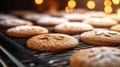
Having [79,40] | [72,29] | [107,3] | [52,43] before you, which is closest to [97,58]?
[52,43]

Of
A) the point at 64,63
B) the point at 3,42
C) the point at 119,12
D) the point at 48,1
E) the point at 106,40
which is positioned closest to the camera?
the point at 64,63

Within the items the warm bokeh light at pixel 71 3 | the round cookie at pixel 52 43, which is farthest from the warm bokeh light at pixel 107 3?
the round cookie at pixel 52 43

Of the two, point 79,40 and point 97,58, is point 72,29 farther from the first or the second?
point 97,58

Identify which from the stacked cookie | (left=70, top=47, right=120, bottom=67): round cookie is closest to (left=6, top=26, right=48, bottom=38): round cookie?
the stacked cookie

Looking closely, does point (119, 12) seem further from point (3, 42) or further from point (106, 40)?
point (3, 42)

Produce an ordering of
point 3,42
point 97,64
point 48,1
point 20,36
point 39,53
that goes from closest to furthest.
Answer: point 97,64 → point 39,53 → point 3,42 → point 20,36 → point 48,1

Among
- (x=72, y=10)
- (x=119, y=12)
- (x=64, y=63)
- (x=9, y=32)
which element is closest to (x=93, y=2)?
(x=72, y=10)

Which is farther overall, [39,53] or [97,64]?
[39,53]
